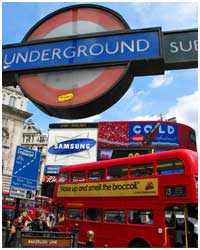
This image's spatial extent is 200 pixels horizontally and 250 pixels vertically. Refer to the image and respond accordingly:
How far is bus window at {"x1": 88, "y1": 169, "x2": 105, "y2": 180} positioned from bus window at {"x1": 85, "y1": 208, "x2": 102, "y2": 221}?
4.04 feet

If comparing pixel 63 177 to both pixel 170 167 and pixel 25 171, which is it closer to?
pixel 25 171

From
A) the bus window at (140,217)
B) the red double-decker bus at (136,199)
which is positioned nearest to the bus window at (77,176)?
the red double-decker bus at (136,199)

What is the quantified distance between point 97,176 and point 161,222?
132 inches

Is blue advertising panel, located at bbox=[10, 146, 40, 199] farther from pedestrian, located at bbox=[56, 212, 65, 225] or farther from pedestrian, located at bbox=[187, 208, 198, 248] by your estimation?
pedestrian, located at bbox=[187, 208, 198, 248]

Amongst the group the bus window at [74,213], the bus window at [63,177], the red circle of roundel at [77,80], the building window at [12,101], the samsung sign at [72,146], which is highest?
the building window at [12,101]

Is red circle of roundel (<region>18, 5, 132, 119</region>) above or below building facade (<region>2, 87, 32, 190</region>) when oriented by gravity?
below

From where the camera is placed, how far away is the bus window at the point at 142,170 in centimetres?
975

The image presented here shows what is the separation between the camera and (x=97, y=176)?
37.0ft

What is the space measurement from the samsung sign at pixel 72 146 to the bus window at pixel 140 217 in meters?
20.1

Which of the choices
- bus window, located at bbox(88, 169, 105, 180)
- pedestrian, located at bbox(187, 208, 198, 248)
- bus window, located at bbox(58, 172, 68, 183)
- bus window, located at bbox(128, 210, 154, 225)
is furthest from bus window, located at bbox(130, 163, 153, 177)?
bus window, located at bbox(58, 172, 68, 183)

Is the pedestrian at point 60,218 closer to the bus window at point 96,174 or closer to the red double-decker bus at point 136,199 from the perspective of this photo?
the red double-decker bus at point 136,199

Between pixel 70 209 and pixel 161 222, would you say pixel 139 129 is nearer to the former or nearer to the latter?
pixel 70 209

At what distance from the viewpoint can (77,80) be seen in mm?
2902

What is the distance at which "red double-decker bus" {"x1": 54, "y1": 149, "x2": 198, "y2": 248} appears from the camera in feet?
28.6
